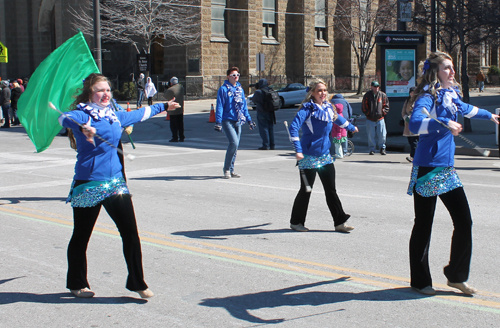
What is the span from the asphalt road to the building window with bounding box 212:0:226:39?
3101 centimetres

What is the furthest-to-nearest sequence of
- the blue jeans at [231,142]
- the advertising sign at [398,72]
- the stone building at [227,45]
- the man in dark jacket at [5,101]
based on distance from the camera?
→ the stone building at [227,45]
the man in dark jacket at [5,101]
the advertising sign at [398,72]
the blue jeans at [231,142]

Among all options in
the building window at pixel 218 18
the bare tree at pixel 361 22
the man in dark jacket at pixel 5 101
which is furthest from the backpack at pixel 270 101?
the bare tree at pixel 361 22

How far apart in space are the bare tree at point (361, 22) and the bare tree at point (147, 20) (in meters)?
11.6

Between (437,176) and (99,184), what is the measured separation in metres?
2.56

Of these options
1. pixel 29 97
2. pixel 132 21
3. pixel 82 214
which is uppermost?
pixel 132 21

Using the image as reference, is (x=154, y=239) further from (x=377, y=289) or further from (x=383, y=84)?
(x=383, y=84)

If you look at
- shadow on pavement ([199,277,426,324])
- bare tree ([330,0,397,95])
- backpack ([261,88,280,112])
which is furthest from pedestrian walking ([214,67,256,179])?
bare tree ([330,0,397,95])

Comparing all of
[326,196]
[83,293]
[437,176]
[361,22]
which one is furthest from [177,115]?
[361,22]

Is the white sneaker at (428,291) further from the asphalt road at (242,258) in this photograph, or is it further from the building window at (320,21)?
the building window at (320,21)

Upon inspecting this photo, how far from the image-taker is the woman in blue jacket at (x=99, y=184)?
483cm

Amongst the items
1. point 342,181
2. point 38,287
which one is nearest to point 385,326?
point 38,287

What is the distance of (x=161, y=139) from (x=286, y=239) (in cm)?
1294

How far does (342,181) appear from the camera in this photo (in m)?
11.0

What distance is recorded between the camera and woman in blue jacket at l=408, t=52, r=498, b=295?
189 inches
